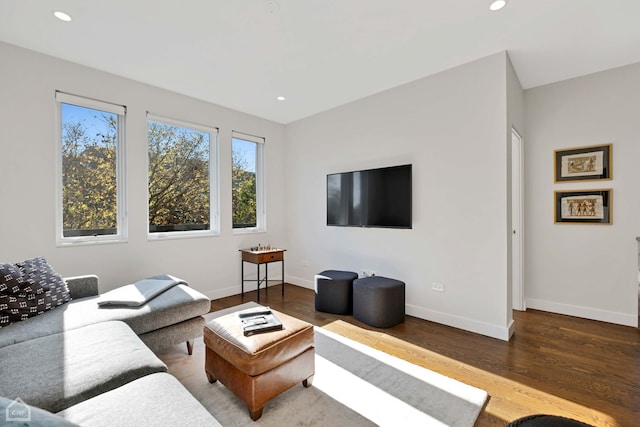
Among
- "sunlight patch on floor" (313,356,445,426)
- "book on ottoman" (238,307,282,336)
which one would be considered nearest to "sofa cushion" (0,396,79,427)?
"book on ottoman" (238,307,282,336)

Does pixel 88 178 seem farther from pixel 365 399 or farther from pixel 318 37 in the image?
pixel 365 399

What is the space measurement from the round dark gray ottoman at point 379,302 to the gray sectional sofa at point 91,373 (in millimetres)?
1907

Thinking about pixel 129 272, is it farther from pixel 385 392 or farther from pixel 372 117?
pixel 372 117

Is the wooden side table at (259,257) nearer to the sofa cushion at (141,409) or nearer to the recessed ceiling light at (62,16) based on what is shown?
the sofa cushion at (141,409)

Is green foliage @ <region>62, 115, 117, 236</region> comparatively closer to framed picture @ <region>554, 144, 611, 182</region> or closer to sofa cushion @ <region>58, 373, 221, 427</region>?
sofa cushion @ <region>58, 373, 221, 427</region>

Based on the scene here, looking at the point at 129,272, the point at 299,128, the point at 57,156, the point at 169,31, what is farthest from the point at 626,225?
the point at 57,156

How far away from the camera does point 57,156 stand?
9.60 ft

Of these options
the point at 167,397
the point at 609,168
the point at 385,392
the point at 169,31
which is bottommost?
the point at 385,392

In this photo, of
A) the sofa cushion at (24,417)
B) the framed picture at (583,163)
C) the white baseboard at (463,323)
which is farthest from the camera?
the framed picture at (583,163)

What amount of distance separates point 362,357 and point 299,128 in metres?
3.62

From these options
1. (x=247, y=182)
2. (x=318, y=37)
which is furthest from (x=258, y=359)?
(x=247, y=182)

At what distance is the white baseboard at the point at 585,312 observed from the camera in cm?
308

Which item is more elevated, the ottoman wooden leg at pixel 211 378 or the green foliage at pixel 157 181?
the green foliage at pixel 157 181

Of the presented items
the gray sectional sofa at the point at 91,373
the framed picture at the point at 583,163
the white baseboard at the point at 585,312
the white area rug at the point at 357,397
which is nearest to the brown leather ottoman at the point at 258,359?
the white area rug at the point at 357,397
